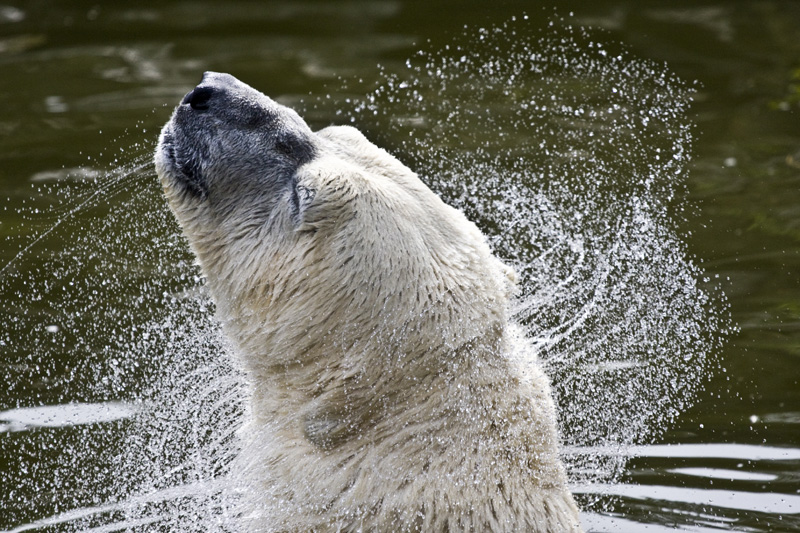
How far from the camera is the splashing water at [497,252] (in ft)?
14.8

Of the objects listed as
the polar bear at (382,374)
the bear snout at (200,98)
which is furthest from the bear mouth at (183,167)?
the polar bear at (382,374)

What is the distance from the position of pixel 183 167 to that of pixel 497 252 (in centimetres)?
289

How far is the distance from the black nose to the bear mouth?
0.41 ft

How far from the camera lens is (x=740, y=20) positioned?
990 cm

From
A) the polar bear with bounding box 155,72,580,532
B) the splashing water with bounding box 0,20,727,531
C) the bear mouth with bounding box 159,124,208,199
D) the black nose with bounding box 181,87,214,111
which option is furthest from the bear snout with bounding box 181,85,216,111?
the splashing water with bounding box 0,20,727,531

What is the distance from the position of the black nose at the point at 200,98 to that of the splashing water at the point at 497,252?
3.64 ft

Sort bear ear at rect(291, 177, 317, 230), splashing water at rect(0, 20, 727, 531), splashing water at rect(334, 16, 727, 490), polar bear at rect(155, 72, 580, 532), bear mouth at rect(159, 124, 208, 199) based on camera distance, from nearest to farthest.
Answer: polar bear at rect(155, 72, 580, 532) → bear ear at rect(291, 177, 317, 230) → bear mouth at rect(159, 124, 208, 199) → splashing water at rect(0, 20, 727, 531) → splashing water at rect(334, 16, 727, 490)

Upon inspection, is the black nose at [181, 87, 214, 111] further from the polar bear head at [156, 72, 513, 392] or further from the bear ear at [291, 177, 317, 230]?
the bear ear at [291, 177, 317, 230]

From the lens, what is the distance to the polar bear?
2.99 metres

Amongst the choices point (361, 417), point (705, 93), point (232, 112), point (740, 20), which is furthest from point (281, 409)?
point (740, 20)

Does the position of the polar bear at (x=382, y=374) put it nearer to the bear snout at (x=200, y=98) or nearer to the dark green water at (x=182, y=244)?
the bear snout at (x=200, y=98)

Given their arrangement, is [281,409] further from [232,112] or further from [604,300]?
[604,300]

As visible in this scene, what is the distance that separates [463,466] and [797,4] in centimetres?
871

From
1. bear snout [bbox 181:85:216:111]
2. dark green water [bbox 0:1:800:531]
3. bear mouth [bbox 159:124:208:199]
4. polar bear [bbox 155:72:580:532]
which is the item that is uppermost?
bear snout [bbox 181:85:216:111]
